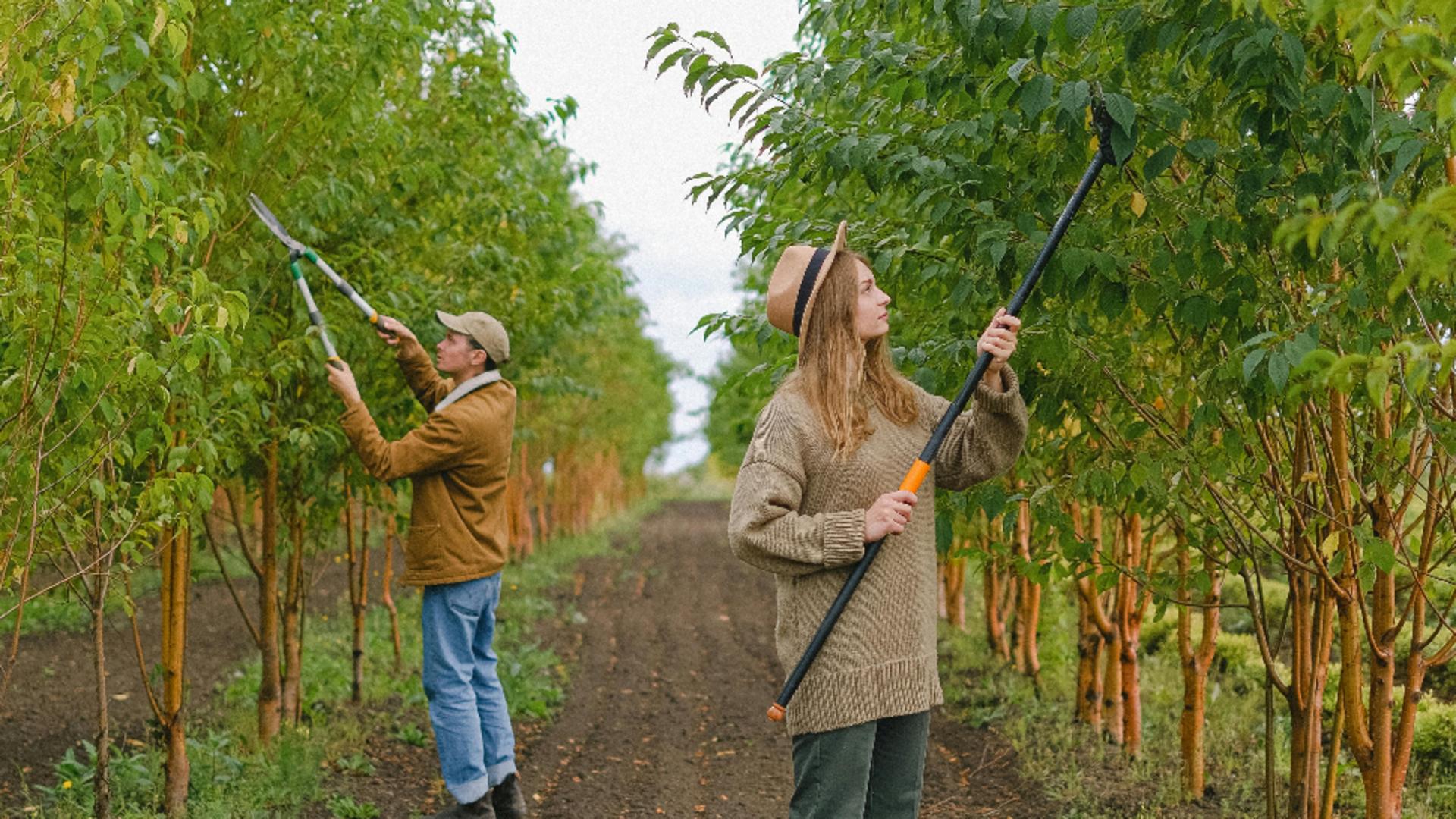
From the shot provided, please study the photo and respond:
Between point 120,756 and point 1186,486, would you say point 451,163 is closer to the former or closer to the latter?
point 120,756

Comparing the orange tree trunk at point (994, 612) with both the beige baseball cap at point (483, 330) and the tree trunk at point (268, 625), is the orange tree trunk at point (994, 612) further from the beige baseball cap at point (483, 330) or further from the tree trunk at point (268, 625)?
the tree trunk at point (268, 625)

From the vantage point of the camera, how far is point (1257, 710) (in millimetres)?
8211

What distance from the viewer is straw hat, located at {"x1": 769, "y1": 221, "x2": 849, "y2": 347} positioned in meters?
3.32

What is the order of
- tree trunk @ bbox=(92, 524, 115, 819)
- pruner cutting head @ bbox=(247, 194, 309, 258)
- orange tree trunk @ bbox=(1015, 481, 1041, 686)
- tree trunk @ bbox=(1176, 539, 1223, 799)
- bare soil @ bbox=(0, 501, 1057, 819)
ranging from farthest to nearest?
A: orange tree trunk @ bbox=(1015, 481, 1041, 686) → bare soil @ bbox=(0, 501, 1057, 819) → tree trunk @ bbox=(1176, 539, 1223, 799) → pruner cutting head @ bbox=(247, 194, 309, 258) → tree trunk @ bbox=(92, 524, 115, 819)

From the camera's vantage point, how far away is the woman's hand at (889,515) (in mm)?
3143

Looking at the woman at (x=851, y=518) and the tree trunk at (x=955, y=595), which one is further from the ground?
the woman at (x=851, y=518)

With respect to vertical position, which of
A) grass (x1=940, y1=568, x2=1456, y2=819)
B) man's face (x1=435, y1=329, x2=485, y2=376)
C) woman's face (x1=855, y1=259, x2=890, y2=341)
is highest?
man's face (x1=435, y1=329, x2=485, y2=376)

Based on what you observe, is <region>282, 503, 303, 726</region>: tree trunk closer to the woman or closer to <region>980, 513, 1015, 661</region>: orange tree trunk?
the woman

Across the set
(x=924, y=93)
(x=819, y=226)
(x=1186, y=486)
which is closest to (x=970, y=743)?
(x=1186, y=486)

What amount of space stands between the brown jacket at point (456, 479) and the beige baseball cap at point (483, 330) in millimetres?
160

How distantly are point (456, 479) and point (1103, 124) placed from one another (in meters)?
3.41

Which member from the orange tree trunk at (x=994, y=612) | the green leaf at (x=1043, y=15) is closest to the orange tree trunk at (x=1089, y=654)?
the orange tree trunk at (x=994, y=612)

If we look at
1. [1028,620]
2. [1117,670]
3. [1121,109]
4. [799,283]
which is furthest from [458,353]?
[1028,620]

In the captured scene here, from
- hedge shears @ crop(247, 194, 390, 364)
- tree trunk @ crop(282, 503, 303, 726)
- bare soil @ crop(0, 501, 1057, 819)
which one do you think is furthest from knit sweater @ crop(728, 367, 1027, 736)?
tree trunk @ crop(282, 503, 303, 726)
